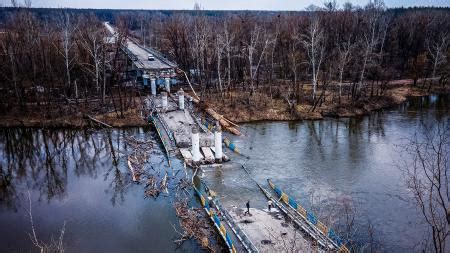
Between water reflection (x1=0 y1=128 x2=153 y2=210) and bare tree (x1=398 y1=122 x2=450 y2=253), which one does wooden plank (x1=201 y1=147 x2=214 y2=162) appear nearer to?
water reflection (x1=0 y1=128 x2=153 y2=210)

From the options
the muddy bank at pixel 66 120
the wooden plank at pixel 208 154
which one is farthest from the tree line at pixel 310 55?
the wooden plank at pixel 208 154

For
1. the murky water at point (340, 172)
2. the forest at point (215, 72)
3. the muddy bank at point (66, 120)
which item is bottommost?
the murky water at point (340, 172)

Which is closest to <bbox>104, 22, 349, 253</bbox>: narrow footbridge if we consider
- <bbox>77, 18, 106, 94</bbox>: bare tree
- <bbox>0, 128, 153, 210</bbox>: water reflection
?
<bbox>0, 128, 153, 210</bbox>: water reflection

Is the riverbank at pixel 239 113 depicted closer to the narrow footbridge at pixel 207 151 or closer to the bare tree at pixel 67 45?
the narrow footbridge at pixel 207 151

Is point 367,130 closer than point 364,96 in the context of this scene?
Yes

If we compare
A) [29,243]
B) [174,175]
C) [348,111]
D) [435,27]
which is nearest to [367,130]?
[348,111]

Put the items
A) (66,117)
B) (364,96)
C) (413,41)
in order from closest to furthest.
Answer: (66,117) → (364,96) → (413,41)

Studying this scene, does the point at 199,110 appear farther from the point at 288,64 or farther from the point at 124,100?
the point at 288,64
